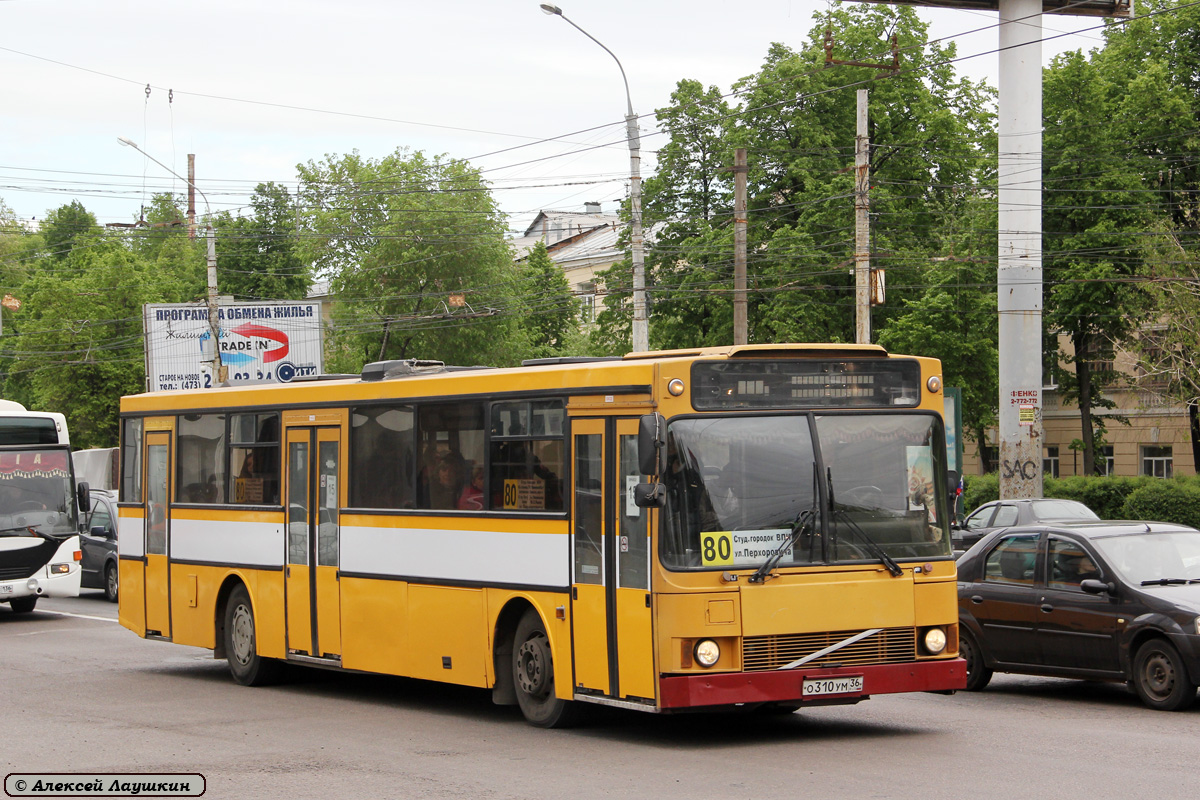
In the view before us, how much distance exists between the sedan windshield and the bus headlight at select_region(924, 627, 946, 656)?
108 inches

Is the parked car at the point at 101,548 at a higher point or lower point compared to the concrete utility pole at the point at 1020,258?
lower

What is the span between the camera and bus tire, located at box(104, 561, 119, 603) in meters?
26.8

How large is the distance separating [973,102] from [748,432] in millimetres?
37380

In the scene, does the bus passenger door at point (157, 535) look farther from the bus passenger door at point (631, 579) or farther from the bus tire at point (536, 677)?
the bus passenger door at point (631, 579)

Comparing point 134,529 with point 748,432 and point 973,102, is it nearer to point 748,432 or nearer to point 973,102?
point 748,432

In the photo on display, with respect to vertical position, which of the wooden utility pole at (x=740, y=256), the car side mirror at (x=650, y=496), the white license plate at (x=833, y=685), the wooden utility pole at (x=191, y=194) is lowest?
the white license plate at (x=833, y=685)

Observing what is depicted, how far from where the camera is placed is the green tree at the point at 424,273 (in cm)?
6222

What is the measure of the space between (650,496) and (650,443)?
37 centimetres

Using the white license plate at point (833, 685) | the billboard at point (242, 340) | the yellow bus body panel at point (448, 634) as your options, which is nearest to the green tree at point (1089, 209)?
the billboard at point (242, 340)

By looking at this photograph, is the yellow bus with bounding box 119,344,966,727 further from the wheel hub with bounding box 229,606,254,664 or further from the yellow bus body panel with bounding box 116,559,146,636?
the yellow bus body panel with bounding box 116,559,146,636

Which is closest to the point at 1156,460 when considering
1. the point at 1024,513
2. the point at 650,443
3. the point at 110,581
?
the point at 1024,513

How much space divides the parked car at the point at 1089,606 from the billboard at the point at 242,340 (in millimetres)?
32201

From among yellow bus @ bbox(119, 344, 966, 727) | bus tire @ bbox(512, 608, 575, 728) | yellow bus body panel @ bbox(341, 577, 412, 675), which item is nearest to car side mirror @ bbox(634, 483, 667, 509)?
yellow bus @ bbox(119, 344, 966, 727)

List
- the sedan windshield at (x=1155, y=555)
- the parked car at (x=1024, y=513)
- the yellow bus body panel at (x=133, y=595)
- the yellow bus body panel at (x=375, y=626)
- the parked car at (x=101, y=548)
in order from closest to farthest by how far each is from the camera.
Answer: the sedan windshield at (x=1155, y=555)
the yellow bus body panel at (x=375, y=626)
the yellow bus body panel at (x=133, y=595)
the parked car at (x=1024, y=513)
the parked car at (x=101, y=548)
